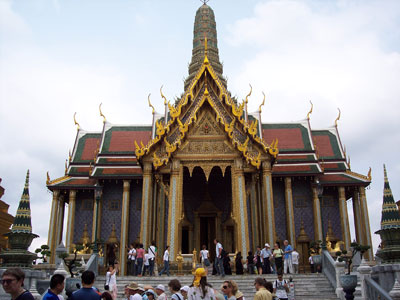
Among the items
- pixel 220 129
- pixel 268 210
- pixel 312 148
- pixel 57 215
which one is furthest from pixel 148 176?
pixel 312 148

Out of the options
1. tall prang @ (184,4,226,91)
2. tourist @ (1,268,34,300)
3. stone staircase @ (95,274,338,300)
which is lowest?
stone staircase @ (95,274,338,300)

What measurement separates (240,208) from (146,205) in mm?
3538

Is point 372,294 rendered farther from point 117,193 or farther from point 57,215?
point 57,215

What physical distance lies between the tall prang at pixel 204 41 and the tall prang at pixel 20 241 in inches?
785

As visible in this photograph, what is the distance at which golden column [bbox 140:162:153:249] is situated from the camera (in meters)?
16.2

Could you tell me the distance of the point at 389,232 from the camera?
10781mm

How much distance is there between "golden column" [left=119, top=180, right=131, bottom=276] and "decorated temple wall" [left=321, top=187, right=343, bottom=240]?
9.10m

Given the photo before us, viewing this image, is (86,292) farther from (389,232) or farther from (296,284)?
(389,232)

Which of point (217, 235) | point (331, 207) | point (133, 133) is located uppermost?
point (133, 133)

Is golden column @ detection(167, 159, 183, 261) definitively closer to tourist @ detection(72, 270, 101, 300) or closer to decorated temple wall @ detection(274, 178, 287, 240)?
decorated temple wall @ detection(274, 178, 287, 240)

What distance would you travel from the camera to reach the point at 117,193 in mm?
21141

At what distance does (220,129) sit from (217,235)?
473 cm

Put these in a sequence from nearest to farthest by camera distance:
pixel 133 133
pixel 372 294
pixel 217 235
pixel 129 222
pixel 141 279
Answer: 1. pixel 372 294
2. pixel 141 279
3. pixel 217 235
4. pixel 129 222
5. pixel 133 133

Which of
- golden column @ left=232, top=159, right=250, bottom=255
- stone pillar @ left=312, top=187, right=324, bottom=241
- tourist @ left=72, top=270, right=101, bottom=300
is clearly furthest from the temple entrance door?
tourist @ left=72, top=270, right=101, bottom=300
